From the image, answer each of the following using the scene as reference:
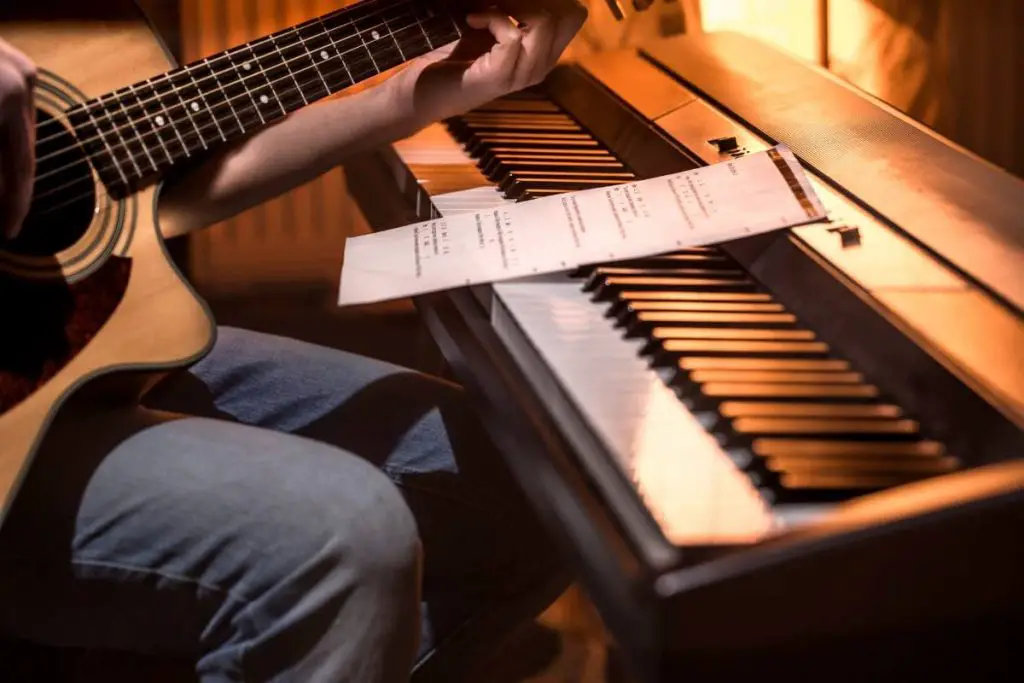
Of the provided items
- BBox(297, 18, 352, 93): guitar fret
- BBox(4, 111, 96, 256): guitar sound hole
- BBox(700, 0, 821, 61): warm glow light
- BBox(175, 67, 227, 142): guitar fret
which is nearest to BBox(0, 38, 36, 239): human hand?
BBox(4, 111, 96, 256): guitar sound hole

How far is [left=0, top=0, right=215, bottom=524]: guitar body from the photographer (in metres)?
0.85

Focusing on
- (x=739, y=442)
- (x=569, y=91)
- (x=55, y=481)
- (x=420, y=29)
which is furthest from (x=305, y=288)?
(x=739, y=442)

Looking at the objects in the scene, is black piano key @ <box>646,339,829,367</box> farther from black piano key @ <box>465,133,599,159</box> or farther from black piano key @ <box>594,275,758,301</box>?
black piano key @ <box>465,133,599,159</box>

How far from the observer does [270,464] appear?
81 centimetres

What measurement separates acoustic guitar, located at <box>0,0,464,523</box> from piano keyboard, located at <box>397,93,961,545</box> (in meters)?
0.32

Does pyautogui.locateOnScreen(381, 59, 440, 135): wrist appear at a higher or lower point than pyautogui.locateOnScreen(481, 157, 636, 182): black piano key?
higher

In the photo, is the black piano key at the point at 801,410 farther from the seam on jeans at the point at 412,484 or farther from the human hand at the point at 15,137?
the human hand at the point at 15,137

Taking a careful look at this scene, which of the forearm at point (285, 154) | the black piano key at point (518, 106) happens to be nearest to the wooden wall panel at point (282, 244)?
the black piano key at point (518, 106)

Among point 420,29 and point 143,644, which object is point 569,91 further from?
point 143,644

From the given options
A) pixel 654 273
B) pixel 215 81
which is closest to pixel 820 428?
pixel 654 273

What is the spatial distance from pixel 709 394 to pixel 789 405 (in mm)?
48

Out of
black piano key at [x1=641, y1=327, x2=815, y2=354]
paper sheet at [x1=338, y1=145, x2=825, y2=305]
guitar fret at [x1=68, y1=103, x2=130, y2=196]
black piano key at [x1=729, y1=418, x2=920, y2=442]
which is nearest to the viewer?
black piano key at [x1=729, y1=418, x2=920, y2=442]

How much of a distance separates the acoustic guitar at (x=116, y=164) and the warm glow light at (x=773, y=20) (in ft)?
1.58

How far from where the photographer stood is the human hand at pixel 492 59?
3.33 feet
